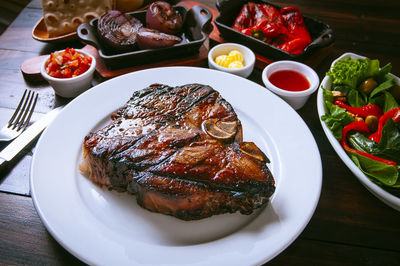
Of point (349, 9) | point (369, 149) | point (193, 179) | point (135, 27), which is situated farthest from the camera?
point (349, 9)

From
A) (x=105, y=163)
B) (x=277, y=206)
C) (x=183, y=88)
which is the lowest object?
(x=277, y=206)

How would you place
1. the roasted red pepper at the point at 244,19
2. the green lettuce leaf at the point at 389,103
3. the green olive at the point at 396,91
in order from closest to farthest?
the green lettuce leaf at the point at 389,103
the green olive at the point at 396,91
the roasted red pepper at the point at 244,19

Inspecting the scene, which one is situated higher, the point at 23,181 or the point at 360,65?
the point at 360,65

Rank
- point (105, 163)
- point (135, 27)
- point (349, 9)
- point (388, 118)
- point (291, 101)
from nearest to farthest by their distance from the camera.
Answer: point (105, 163) → point (388, 118) → point (291, 101) → point (135, 27) → point (349, 9)

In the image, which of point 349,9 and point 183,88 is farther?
point 349,9

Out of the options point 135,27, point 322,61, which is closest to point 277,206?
point 322,61

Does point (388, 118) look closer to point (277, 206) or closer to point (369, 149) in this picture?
point (369, 149)

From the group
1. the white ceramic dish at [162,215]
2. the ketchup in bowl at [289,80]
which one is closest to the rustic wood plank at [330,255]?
the white ceramic dish at [162,215]

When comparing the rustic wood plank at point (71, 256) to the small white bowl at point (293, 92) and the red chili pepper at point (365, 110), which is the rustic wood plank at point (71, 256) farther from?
the small white bowl at point (293, 92)

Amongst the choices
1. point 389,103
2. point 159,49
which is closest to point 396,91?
point 389,103
